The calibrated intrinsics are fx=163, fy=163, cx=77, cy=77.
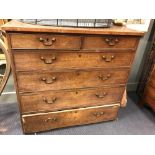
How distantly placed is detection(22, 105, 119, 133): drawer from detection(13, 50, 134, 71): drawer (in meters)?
0.41

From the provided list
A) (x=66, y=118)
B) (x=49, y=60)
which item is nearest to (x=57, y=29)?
(x=49, y=60)

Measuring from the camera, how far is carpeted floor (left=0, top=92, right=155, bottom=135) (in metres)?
1.44

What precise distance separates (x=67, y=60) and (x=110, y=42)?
321 mm

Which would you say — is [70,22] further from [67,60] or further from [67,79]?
[67,79]

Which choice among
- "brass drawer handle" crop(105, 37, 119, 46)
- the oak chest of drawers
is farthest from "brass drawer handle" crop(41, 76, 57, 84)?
"brass drawer handle" crop(105, 37, 119, 46)

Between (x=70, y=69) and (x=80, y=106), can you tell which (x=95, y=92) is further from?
(x=70, y=69)

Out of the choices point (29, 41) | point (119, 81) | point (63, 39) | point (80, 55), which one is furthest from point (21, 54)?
point (119, 81)

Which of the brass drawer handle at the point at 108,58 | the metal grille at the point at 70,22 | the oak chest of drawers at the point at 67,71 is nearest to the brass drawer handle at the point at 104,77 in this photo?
the oak chest of drawers at the point at 67,71

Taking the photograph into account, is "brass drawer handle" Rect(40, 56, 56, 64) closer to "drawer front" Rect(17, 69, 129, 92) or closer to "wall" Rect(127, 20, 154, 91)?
"drawer front" Rect(17, 69, 129, 92)

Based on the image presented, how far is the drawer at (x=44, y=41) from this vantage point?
0.95m

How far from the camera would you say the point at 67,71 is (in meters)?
1.15

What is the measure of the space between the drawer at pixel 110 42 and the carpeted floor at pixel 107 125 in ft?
2.52

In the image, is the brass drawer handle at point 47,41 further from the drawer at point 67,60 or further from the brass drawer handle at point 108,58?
the brass drawer handle at point 108,58

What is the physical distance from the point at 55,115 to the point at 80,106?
22cm
